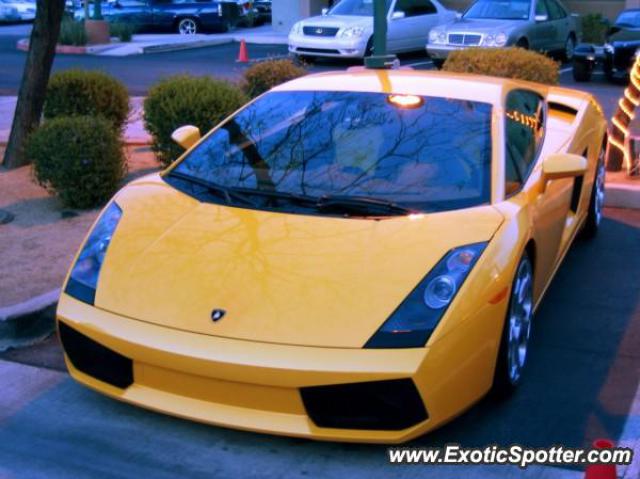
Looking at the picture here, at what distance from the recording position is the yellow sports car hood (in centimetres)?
381

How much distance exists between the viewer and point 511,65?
31.3 ft

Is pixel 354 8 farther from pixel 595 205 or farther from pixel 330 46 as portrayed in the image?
pixel 595 205

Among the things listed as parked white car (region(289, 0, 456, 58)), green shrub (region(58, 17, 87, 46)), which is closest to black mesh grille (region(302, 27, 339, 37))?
parked white car (region(289, 0, 456, 58))

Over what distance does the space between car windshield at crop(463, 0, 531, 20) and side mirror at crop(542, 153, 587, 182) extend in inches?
530

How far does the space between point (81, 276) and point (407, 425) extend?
1.67 meters

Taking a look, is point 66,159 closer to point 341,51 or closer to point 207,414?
point 207,414

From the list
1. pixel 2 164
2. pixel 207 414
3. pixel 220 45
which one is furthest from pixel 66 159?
pixel 220 45

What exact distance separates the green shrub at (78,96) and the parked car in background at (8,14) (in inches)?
1066

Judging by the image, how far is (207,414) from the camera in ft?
12.6

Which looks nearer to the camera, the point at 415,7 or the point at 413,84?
the point at 413,84

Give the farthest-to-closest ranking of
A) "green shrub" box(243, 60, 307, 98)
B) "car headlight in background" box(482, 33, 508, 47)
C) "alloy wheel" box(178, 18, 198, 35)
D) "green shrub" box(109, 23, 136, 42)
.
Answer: "alloy wheel" box(178, 18, 198, 35)
"green shrub" box(109, 23, 136, 42)
"car headlight in background" box(482, 33, 508, 47)
"green shrub" box(243, 60, 307, 98)

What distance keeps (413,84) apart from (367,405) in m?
2.18

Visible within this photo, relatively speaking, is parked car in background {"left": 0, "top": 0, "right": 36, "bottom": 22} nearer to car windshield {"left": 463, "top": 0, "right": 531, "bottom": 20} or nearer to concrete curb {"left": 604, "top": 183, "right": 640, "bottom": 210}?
car windshield {"left": 463, "top": 0, "right": 531, "bottom": 20}

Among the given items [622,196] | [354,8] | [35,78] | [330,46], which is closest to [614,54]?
[330,46]
